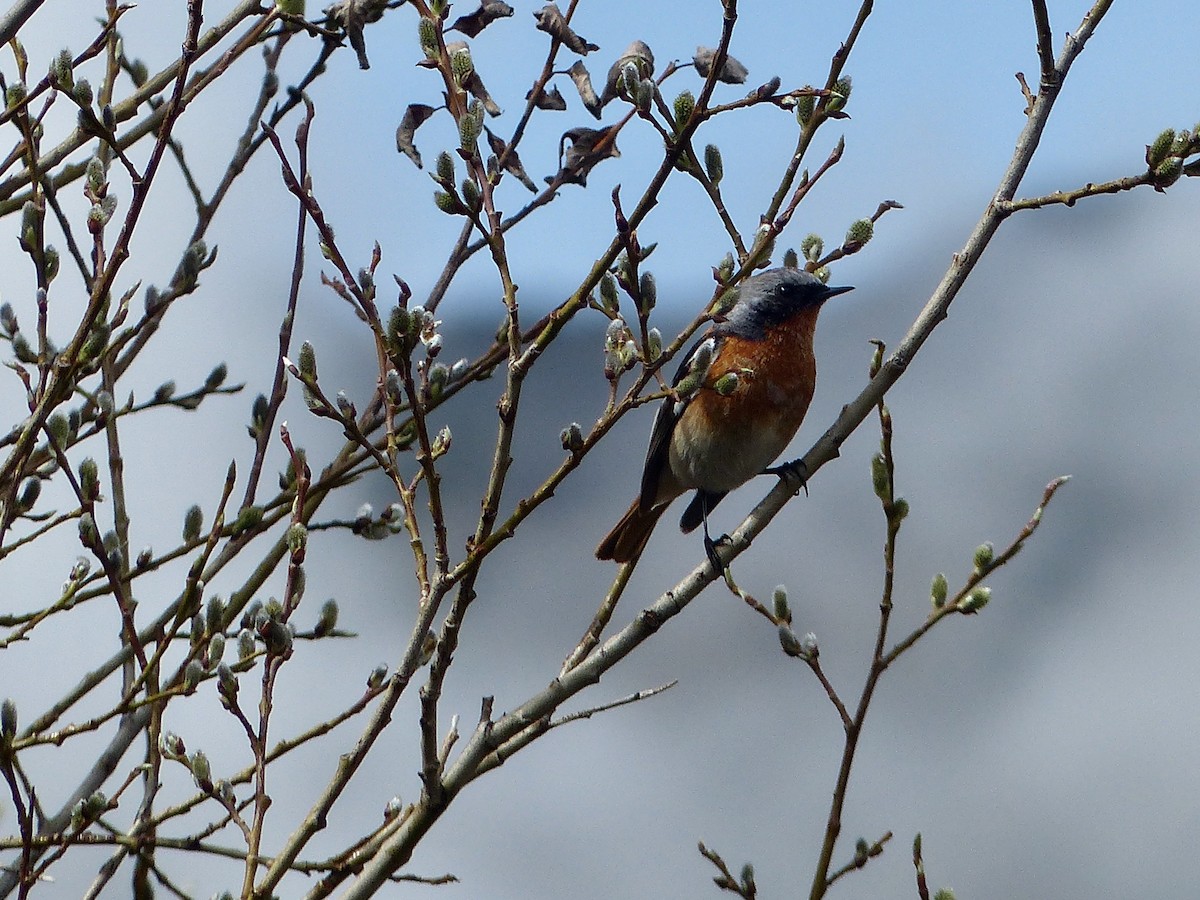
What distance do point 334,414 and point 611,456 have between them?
2420 cm

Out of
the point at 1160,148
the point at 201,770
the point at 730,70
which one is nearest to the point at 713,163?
the point at 730,70

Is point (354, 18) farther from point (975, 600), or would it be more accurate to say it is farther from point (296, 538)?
point (975, 600)

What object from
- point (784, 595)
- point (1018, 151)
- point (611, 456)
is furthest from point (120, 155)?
point (611, 456)

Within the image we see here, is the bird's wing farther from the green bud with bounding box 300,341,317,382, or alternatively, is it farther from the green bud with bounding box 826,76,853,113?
the green bud with bounding box 300,341,317,382

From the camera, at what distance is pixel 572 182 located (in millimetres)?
3066

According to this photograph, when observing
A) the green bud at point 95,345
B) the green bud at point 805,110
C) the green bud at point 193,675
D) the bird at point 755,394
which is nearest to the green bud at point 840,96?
the green bud at point 805,110

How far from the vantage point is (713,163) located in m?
3.15

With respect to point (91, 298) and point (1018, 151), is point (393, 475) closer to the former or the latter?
A: point (91, 298)

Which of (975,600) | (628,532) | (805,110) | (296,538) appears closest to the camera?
(296,538)

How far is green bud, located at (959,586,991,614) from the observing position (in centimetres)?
298

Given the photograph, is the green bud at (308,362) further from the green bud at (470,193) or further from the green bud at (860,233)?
the green bud at (860,233)

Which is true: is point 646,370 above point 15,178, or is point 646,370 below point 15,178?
below

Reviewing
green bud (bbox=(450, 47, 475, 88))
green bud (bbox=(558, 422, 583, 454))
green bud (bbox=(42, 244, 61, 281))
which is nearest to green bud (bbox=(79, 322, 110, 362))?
green bud (bbox=(42, 244, 61, 281))

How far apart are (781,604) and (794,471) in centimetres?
81
